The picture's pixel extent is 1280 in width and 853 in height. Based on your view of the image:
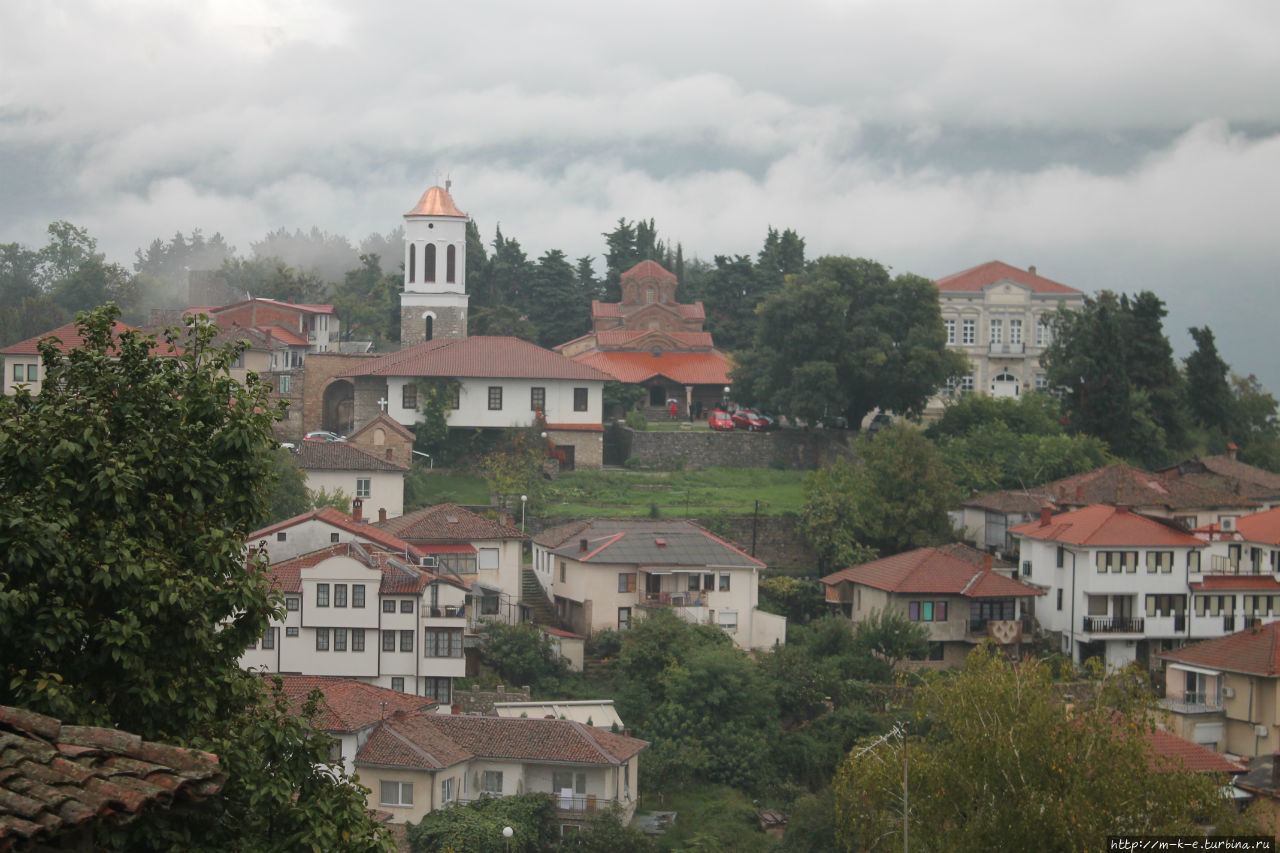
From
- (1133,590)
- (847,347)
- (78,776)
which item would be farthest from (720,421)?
(78,776)

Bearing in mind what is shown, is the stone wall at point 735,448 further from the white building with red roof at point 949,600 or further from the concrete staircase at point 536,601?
the white building with red roof at point 949,600

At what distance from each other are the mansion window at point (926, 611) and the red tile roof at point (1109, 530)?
4331mm

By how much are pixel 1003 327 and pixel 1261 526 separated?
88.9 feet

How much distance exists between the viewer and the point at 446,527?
42312 mm

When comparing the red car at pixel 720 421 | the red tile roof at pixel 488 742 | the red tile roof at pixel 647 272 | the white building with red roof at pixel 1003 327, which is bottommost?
the red tile roof at pixel 488 742

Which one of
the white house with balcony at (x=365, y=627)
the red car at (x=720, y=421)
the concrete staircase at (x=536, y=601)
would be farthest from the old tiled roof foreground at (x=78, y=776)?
the red car at (x=720, y=421)

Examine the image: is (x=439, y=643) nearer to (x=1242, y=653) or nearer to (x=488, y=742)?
(x=488, y=742)

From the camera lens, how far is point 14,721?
8141 millimetres

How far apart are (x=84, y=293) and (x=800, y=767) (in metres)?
61.0

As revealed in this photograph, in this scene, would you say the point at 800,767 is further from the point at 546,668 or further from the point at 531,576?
the point at 531,576

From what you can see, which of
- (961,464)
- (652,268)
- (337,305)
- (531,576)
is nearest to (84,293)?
(337,305)

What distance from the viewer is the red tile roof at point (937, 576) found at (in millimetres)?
43062

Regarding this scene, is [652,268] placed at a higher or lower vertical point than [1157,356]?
higher

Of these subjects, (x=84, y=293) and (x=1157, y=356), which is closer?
(x=1157, y=356)
